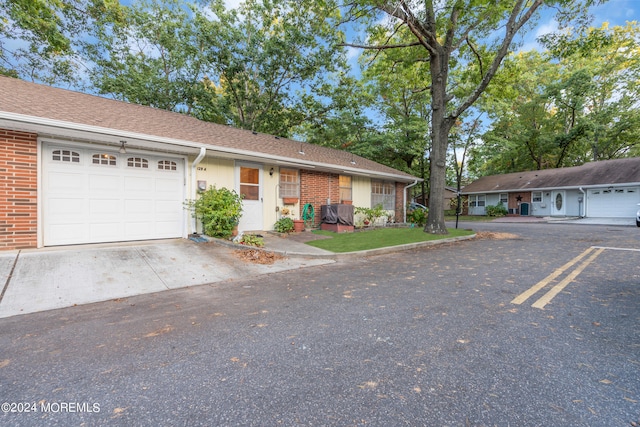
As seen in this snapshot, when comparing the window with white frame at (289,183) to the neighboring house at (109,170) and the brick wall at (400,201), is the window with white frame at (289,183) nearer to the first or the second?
the neighboring house at (109,170)

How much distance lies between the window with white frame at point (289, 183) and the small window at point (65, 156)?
5681mm

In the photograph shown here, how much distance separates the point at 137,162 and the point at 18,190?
2212 mm

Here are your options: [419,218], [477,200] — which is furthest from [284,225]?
[477,200]

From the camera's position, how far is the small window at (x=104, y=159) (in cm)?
623

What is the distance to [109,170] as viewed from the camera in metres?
6.38

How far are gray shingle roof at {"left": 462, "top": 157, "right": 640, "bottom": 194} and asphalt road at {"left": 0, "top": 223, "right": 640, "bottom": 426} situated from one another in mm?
22451

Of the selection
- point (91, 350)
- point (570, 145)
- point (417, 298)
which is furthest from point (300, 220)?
point (570, 145)

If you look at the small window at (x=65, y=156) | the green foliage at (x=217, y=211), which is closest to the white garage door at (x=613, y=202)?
the green foliage at (x=217, y=211)

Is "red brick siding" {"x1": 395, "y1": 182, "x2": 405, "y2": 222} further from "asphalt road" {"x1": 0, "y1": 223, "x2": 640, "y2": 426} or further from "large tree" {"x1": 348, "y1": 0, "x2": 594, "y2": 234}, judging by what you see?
"asphalt road" {"x1": 0, "y1": 223, "x2": 640, "y2": 426}

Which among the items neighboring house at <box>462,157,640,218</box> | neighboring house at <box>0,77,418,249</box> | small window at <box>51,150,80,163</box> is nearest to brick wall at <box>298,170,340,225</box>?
neighboring house at <box>0,77,418,249</box>

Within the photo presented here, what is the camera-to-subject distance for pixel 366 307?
128 inches

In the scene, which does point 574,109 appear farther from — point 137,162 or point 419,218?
point 137,162

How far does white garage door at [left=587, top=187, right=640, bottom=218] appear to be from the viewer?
59.6 feet

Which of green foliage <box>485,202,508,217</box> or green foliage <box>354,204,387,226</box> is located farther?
green foliage <box>485,202,508,217</box>
